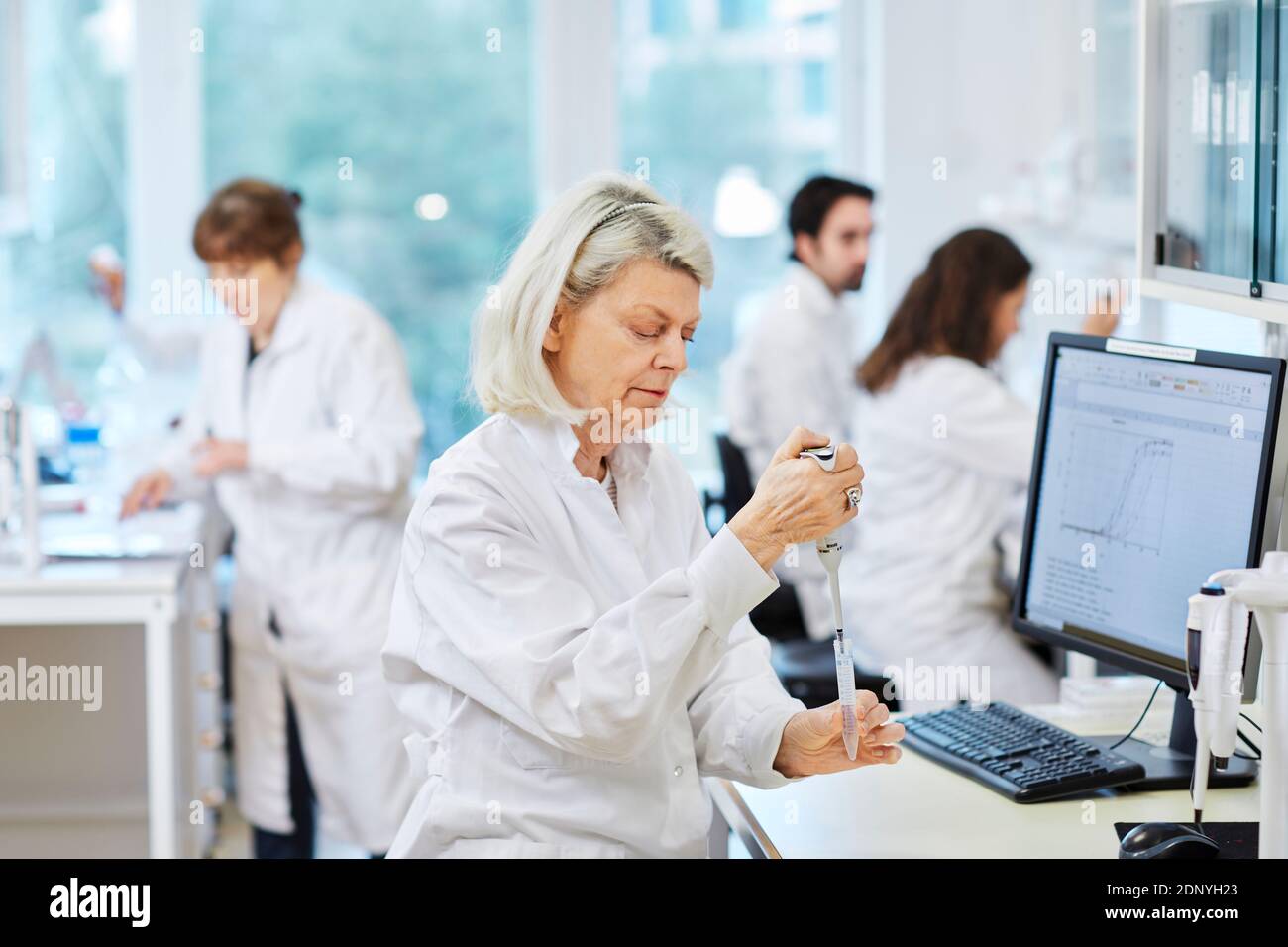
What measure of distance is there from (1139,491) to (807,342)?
2.20 m

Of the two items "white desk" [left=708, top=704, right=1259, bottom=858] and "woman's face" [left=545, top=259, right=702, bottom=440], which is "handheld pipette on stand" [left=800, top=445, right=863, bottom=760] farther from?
"woman's face" [left=545, top=259, right=702, bottom=440]

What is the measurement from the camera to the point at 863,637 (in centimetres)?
314

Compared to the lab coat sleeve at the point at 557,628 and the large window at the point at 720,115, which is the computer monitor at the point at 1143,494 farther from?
the large window at the point at 720,115

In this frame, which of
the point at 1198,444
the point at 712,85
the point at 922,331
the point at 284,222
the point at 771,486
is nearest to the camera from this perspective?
the point at 771,486

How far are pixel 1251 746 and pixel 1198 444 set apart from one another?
37 centimetres

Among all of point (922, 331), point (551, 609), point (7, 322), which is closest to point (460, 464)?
point (551, 609)

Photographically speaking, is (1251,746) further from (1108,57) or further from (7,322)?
(7,322)

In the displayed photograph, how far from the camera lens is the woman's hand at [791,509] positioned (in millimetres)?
1397

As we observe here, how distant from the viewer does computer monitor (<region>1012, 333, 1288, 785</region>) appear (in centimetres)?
159

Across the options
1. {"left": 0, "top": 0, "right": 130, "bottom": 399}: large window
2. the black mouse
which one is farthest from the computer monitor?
{"left": 0, "top": 0, "right": 130, "bottom": 399}: large window

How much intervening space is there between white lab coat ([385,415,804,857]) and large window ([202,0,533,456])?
110 inches

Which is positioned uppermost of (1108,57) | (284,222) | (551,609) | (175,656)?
(1108,57)

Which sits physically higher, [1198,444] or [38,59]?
[38,59]

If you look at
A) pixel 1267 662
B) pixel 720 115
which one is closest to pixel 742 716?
pixel 1267 662
